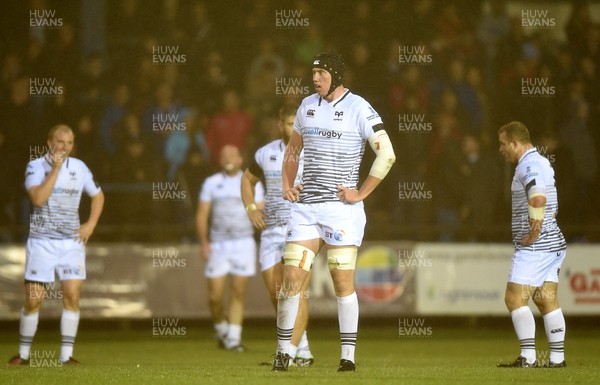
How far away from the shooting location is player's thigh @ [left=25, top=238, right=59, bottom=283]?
14328 millimetres

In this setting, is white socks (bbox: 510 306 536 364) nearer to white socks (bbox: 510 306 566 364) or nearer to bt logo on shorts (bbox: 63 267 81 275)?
white socks (bbox: 510 306 566 364)

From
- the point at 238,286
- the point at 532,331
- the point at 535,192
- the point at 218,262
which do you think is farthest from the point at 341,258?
the point at 218,262

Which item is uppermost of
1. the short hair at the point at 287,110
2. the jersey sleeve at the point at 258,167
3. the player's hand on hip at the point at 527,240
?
the short hair at the point at 287,110

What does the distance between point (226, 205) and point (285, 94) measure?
3767 mm

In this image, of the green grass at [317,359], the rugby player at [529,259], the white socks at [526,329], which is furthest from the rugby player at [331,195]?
the white socks at [526,329]

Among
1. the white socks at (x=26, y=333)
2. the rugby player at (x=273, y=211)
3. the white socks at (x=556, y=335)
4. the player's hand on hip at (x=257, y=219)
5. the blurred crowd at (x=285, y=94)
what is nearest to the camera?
the white socks at (x=556, y=335)

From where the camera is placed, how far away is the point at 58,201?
47.0 feet

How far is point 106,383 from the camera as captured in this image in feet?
36.0

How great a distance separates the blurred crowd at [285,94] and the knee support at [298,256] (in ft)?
27.5

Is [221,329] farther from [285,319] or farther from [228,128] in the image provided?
[285,319]

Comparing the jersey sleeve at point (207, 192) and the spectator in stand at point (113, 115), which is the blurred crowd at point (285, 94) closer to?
the spectator in stand at point (113, 115)

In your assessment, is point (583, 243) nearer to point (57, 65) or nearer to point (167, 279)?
point (167, 279)

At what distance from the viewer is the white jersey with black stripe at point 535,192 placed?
41.7 ft

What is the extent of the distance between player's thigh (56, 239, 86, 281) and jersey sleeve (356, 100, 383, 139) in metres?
4.40
